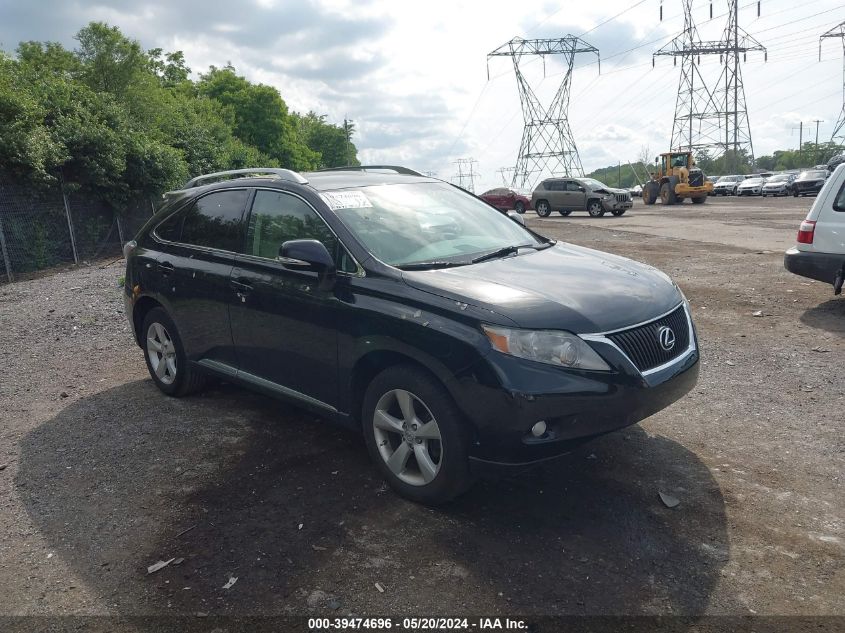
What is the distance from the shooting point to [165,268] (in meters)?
5.56

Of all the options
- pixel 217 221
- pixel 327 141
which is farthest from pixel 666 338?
pixel 327 141

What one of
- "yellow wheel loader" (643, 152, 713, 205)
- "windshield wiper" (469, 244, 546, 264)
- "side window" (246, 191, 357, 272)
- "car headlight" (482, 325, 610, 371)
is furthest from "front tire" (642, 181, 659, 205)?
"car headlight" (482, 325, 610, 371)

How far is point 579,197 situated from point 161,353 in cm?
2851

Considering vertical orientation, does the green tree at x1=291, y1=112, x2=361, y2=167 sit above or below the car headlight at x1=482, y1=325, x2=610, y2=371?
above

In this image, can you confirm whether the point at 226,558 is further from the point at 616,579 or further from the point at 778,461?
the point at 778,461

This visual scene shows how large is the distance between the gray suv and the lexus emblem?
92.5ft

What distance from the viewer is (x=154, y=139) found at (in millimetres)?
24672

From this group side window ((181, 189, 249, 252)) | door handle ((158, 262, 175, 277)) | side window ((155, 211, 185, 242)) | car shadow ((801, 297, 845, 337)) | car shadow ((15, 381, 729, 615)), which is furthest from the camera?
car shadow ((801, 297, 845, 337))

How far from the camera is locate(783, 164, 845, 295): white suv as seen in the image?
7.92 m

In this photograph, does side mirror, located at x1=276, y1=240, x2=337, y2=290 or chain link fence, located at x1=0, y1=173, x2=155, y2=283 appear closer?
side mirror, located at x1=276, y1=240, x2=337, y2=290

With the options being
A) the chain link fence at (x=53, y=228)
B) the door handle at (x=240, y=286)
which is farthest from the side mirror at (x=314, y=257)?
the chain link fence at (x=53, y=228)

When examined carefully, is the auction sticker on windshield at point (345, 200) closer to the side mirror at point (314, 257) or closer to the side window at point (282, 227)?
the side window at point (282, 227)

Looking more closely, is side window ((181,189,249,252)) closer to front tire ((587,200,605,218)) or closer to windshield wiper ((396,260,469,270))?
windshield wiper ((396,260,469,270))

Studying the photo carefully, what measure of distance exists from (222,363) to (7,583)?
6.86 ft
